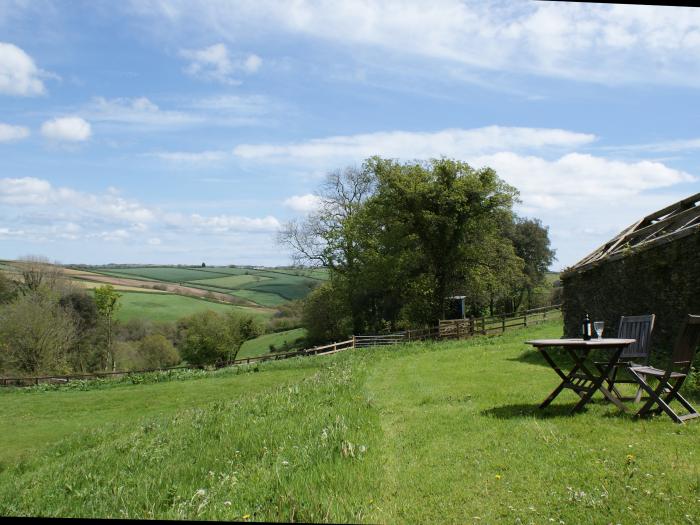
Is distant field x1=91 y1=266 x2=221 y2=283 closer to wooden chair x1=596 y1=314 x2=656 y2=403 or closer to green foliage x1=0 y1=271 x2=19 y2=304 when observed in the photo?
green foliage x1=0 y1=271 x2=19 y2=304

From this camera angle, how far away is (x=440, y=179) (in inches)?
1288

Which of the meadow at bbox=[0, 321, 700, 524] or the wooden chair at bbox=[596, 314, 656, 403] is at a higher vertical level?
the wooden chair at bbox=[596, 314, 656, 403]

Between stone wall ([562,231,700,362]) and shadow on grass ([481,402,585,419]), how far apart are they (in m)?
5.62

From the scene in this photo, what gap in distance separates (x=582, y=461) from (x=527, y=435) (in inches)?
40.5

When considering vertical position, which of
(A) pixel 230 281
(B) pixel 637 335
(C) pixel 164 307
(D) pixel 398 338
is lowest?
(C) pixel 164 307

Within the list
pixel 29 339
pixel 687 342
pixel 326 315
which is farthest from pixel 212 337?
pixel 687 342

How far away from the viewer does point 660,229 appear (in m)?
13.8

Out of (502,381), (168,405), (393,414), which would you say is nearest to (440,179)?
(168,405)

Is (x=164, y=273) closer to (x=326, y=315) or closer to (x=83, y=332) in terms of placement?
(x=83, y=332)

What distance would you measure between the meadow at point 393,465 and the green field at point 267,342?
4741 centimetres

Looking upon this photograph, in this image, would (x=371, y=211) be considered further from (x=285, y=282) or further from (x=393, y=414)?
(x=285, y=282)

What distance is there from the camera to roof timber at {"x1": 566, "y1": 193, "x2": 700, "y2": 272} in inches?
A: 473

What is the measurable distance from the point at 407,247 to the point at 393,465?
29.6 meters

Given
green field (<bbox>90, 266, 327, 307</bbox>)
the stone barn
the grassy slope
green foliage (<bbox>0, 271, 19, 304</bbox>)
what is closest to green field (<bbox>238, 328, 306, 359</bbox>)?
green field (<bbox>90, 266, 327, 307</bbox>)
